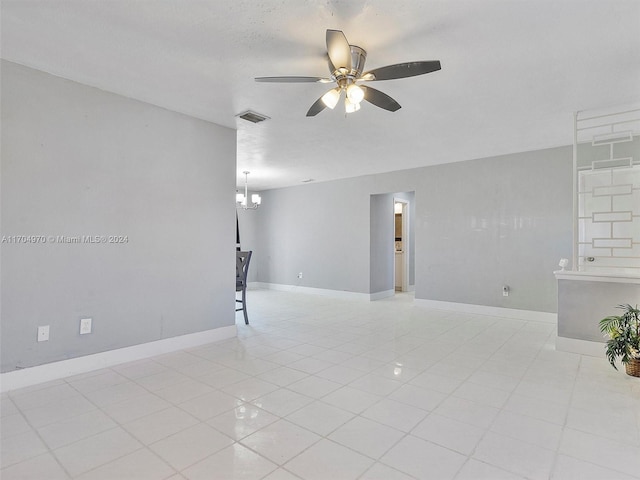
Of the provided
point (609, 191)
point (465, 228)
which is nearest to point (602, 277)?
point (609, 191)

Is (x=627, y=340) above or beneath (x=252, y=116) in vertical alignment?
beneath

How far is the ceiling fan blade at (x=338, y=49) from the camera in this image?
188cm

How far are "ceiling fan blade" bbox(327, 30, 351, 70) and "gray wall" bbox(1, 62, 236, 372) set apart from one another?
2229mm

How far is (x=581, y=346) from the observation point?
3.44 meters

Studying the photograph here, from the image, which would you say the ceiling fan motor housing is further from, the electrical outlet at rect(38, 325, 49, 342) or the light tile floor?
the electrical outlet at rect(38, 325, 49, 342)

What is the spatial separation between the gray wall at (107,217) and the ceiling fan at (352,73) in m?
1.75

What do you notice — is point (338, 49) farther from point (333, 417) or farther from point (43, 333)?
point (43, 333)

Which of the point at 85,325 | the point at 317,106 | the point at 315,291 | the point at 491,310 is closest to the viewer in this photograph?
the point at 317,106

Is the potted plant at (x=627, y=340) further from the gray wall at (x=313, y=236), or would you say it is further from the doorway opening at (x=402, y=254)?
the doorway opening at (x=402, y=254)

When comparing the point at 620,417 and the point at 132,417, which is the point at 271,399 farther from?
the point at 620,417

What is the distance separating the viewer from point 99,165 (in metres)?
3.07

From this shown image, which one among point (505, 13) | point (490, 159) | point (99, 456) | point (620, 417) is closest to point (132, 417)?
point (99, 456)

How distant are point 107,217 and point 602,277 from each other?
4.78 m

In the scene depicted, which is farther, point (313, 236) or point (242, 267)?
point (313, 236)
